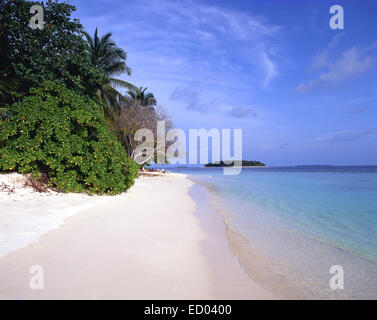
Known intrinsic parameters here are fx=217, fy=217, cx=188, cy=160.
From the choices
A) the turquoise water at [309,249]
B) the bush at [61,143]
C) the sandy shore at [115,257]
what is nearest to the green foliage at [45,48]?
the bush at [61,143]

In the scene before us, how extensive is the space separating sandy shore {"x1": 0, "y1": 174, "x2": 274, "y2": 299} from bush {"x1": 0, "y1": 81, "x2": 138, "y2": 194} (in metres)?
1.78

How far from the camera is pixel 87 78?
927 centimetres

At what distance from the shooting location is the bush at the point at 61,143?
634cm

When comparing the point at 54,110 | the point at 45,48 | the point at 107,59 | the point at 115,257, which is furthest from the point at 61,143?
the point at 107,59

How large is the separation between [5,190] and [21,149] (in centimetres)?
127

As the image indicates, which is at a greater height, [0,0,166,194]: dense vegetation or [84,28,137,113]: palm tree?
[84,28,137,113]: palm tree

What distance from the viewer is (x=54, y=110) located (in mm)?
6785

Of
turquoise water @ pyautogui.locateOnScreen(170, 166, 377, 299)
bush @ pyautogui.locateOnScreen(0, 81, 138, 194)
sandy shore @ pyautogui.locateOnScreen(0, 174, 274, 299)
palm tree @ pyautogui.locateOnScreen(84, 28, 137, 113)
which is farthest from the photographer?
palm tree @ pyautogui.locateOnScreen(84, 28, 137, 113)

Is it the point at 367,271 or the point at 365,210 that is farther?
the point at 365,210

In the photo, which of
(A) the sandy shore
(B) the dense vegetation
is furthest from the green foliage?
(A) the sandy shore

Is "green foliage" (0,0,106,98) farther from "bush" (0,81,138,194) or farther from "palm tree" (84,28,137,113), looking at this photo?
"palm tree" (84,28,137,113)

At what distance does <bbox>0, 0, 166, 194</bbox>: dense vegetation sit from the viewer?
6.46 meters
